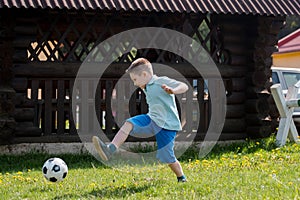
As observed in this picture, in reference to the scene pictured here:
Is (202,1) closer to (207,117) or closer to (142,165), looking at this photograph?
(207,117)

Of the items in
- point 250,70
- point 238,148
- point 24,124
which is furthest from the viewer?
point 250,70

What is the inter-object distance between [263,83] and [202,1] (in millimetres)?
2181

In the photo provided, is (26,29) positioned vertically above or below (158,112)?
above

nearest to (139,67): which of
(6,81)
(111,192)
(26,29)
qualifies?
(111,192)

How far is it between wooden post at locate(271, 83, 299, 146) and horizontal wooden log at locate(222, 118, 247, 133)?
35.4 inches

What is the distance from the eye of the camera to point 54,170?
7.20 m

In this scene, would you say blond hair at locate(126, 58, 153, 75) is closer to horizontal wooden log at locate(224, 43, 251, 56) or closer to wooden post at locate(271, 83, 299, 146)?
wooden post at locate(271, 83, 299, 146)

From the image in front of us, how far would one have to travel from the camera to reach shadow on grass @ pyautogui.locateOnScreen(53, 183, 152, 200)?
6535 mm

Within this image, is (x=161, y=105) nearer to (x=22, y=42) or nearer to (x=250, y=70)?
(x=22, y=42)

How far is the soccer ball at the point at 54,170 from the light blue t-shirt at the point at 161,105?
1252 millimetres

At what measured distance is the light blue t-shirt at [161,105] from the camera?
23.4 feet

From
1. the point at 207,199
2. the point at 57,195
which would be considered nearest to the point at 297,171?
the point at 207,199

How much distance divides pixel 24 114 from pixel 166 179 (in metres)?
4.18

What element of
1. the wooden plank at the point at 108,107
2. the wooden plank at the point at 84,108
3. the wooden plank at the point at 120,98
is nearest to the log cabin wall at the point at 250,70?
the wooden plank at the point at 120,98
